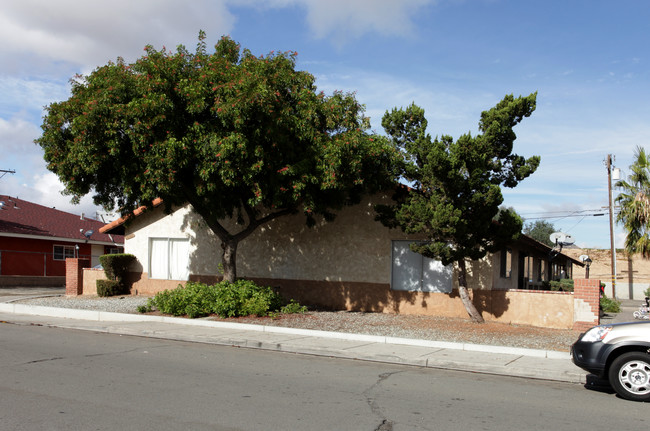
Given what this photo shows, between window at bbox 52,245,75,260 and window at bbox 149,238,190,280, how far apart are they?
1611 cm

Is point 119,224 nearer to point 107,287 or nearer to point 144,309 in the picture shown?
point 107,287

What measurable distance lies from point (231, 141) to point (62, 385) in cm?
730

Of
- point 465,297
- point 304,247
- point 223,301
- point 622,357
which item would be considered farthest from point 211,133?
point 622,357

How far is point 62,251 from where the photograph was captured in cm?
3575

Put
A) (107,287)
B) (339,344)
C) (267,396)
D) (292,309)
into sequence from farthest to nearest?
(107,287) < (292,309) < (339,344) < (267,396)

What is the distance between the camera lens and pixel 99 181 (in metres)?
15.7

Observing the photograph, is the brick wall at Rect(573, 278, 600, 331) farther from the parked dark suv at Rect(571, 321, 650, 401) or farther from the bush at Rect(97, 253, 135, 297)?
the bush at Rect(97, 253, 135, 297)

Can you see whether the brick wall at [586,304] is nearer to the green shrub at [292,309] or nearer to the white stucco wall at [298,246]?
the white stucco wall at [298,246]

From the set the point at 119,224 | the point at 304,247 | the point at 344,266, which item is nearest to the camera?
the point at 344,266

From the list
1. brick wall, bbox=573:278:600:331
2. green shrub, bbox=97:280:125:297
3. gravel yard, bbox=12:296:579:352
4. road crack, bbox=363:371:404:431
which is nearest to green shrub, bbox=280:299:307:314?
gravel yard, bbox=12:296:579:352

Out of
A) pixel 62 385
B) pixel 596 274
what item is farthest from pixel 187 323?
pixel 596 274

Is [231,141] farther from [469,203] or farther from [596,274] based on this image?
[596,274]

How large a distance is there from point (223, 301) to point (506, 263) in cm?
956

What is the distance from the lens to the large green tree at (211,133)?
13602mm
